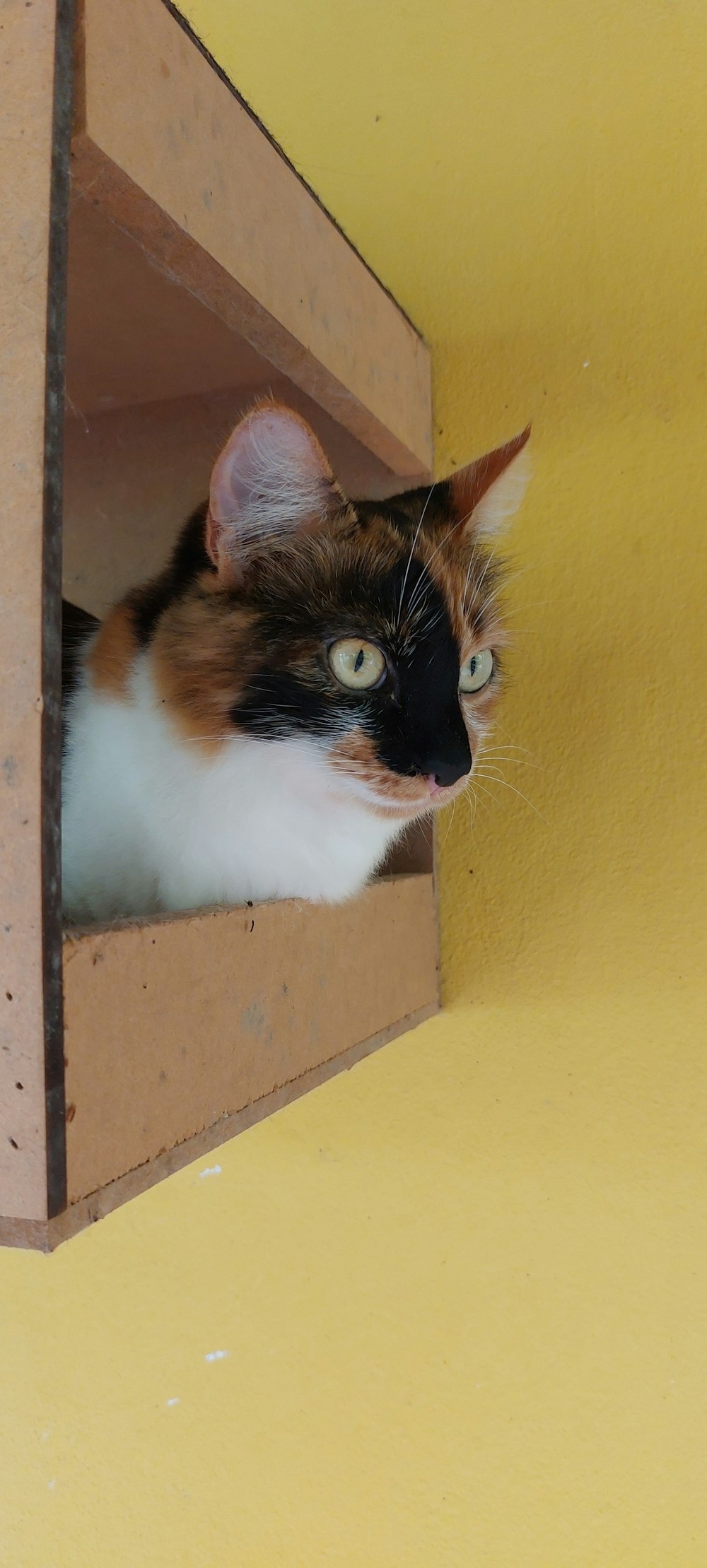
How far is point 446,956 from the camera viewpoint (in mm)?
1275

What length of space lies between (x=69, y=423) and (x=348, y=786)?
73cm

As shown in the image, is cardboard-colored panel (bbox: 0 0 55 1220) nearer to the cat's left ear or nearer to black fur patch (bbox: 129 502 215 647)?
black fur patch (bbox: 129 502 215 647)

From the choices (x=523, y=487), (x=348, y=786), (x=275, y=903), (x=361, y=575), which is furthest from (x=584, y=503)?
(x=275, y=903)

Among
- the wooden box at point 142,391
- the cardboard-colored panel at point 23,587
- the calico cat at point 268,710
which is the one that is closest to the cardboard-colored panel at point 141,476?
the wooden box at point 142,391

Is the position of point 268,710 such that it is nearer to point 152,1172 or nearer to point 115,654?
point 115,654

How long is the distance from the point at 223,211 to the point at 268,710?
0.37 metres

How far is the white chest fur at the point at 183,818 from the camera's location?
862mm

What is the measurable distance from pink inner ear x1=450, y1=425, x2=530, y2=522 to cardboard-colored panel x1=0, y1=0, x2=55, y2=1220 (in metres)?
0.51

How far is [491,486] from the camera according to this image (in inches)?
39.9

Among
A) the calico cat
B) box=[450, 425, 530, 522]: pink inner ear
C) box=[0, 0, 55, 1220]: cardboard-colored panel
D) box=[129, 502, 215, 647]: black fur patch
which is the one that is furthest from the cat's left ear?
box=[0, 0, 55, 1220]: cardboard-colored panel

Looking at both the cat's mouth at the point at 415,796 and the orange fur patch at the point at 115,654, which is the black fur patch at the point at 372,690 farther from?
the orange fur patch at the point at 115,654

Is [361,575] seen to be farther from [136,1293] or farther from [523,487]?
[136,1293]

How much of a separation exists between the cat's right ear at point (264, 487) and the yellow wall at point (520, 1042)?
1.52ft

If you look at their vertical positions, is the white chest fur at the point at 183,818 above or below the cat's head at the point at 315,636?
below
